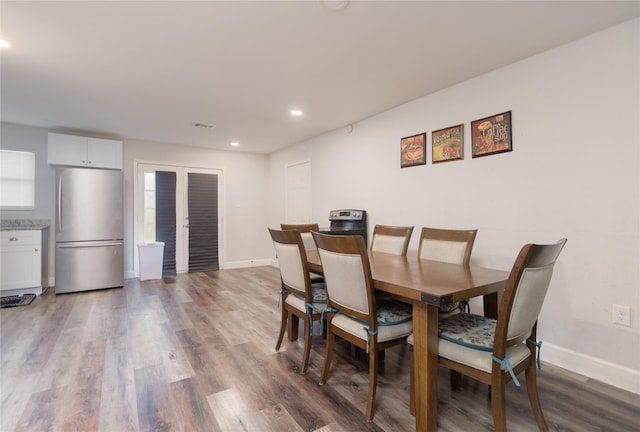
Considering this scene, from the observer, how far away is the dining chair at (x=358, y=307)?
1643 mm

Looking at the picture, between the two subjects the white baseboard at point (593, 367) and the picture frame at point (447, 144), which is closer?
the white baseboard at point (593, 367)

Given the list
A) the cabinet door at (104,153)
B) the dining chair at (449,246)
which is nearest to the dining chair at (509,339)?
the dining chair at (449,246)

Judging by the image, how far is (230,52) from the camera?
92.6 inches

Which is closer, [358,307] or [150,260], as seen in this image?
[358,307]

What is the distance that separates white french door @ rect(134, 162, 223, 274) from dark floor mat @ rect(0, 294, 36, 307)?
142 centimetres

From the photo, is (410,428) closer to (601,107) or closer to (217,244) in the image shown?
(601,107)

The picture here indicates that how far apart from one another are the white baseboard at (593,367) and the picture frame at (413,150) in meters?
1.99

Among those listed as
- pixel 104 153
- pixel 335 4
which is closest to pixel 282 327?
pixel 335 4

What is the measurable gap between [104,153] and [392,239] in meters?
4.49

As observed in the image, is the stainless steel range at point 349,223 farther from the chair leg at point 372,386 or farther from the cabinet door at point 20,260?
the cabinet door at point 20,260

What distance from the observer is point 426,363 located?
4.75 ft

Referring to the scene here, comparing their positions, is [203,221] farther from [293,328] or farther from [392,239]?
[392,239]

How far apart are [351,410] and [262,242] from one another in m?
5.01

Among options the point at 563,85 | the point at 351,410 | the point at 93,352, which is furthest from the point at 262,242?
the point at 563,85
